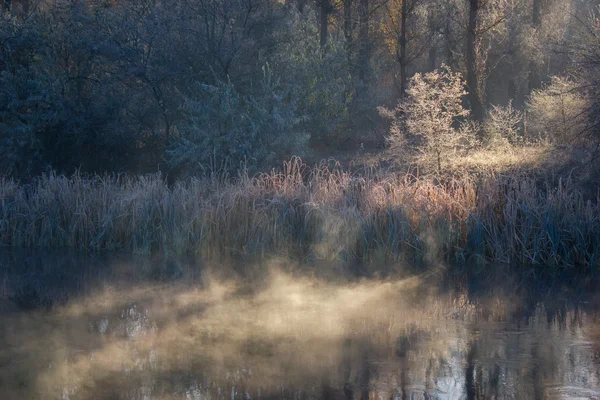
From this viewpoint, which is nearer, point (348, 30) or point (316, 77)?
point (316, 77)

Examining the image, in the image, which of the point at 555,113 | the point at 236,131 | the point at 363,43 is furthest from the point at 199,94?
the point at 555,113

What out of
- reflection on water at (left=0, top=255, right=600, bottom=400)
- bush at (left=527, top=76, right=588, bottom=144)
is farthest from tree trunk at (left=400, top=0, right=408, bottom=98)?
reflection on water at (left=0, top=255, right=600, bottom=400)

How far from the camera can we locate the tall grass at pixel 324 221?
Result: 391 inches

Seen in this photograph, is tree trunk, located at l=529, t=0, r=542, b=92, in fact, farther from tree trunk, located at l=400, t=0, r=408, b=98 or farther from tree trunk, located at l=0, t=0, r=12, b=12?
tree trunk, located at l=0, t=0, r=12, b=12

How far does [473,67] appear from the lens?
2009cm

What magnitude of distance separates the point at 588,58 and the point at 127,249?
8535mm

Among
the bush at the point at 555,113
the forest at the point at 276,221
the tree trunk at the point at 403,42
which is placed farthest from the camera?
the tree trunk at the point at 403,42

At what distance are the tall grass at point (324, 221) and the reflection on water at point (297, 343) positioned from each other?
1.55 metres

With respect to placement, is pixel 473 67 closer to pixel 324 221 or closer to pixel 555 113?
pixel 555 113

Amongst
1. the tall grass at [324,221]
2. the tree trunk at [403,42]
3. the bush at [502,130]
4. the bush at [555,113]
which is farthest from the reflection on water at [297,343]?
the tree trunk at [403,42]

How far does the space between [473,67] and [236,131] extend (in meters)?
7.96

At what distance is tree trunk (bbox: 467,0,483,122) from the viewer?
63.8 feet

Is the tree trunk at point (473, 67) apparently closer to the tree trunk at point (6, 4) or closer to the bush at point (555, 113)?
the bush at point (555, 113)

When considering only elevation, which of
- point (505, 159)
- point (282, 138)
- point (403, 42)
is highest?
point (403, 42)
